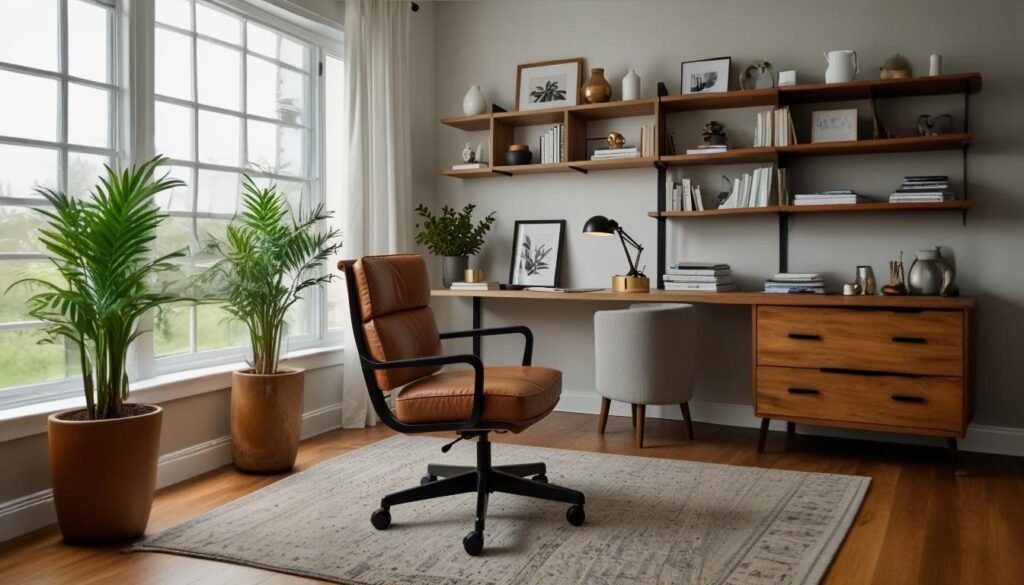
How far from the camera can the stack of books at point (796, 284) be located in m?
3.91

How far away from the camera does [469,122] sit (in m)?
4.96

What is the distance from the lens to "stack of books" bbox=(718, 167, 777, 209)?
13.5 feet

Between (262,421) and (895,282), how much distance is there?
297 cm

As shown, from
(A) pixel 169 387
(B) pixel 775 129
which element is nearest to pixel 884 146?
(B) pixel 775 129

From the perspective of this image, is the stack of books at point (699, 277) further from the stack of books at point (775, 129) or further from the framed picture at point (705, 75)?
the framed picture at point (705, 75)

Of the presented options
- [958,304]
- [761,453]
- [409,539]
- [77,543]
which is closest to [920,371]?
[958,304]

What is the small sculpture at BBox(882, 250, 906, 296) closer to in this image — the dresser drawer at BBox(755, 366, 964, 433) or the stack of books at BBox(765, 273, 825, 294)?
the stack of books at BBox(765, 273, 825, 294)

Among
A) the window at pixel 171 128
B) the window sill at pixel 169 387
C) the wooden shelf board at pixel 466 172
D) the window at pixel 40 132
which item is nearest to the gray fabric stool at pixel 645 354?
the wooden shelf board at pixel 466 172

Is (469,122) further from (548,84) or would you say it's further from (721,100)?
(721,100)

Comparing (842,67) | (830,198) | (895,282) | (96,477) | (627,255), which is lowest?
(96,477)

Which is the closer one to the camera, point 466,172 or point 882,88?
point 882,88

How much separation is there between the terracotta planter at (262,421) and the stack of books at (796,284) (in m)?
2.34

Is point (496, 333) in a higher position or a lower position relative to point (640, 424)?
higher

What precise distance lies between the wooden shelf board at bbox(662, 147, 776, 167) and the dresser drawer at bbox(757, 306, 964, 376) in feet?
2.79
